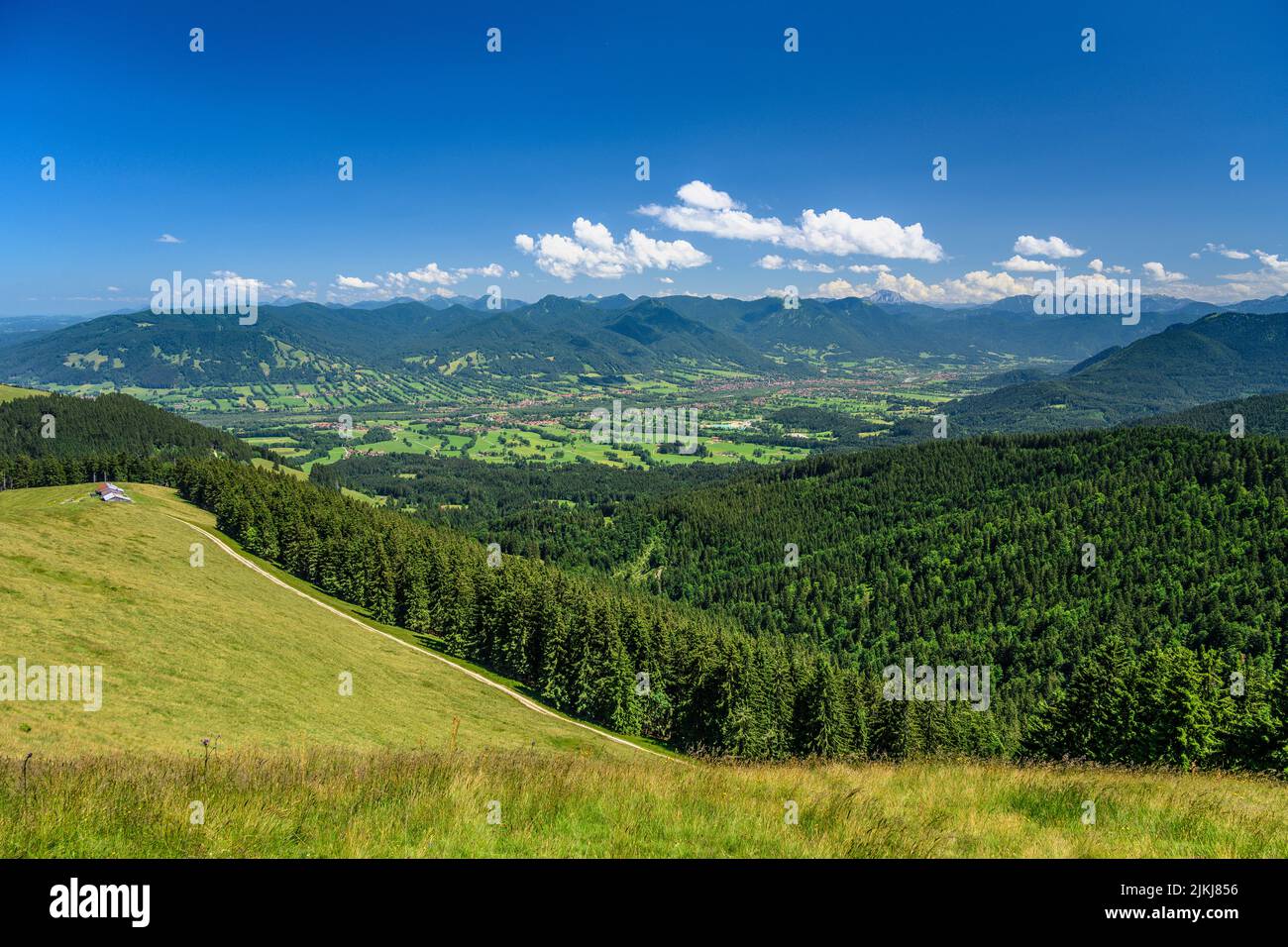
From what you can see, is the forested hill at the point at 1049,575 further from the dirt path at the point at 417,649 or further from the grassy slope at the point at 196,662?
the grassy slope at the point at 196,662

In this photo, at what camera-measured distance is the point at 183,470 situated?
12588cm

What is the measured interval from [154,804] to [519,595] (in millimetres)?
69915

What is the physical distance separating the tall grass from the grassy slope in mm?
20395

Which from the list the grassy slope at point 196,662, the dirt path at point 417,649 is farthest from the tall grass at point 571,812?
the dirt path at point 417,649

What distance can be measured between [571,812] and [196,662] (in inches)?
1973

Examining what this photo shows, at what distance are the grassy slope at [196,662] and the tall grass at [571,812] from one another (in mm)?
20395

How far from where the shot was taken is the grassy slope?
35875 millimetres

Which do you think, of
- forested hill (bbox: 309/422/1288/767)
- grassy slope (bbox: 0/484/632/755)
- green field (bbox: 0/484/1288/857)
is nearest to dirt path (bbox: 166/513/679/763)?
grassy slope (bbox: 0/484/632/755)

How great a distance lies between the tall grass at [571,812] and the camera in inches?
326

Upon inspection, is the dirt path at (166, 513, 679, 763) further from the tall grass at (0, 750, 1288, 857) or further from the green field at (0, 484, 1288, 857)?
the tall grass at (0, 750, 1288, 857)

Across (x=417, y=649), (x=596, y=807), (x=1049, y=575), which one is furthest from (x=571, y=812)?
(x=1049, y=575)
